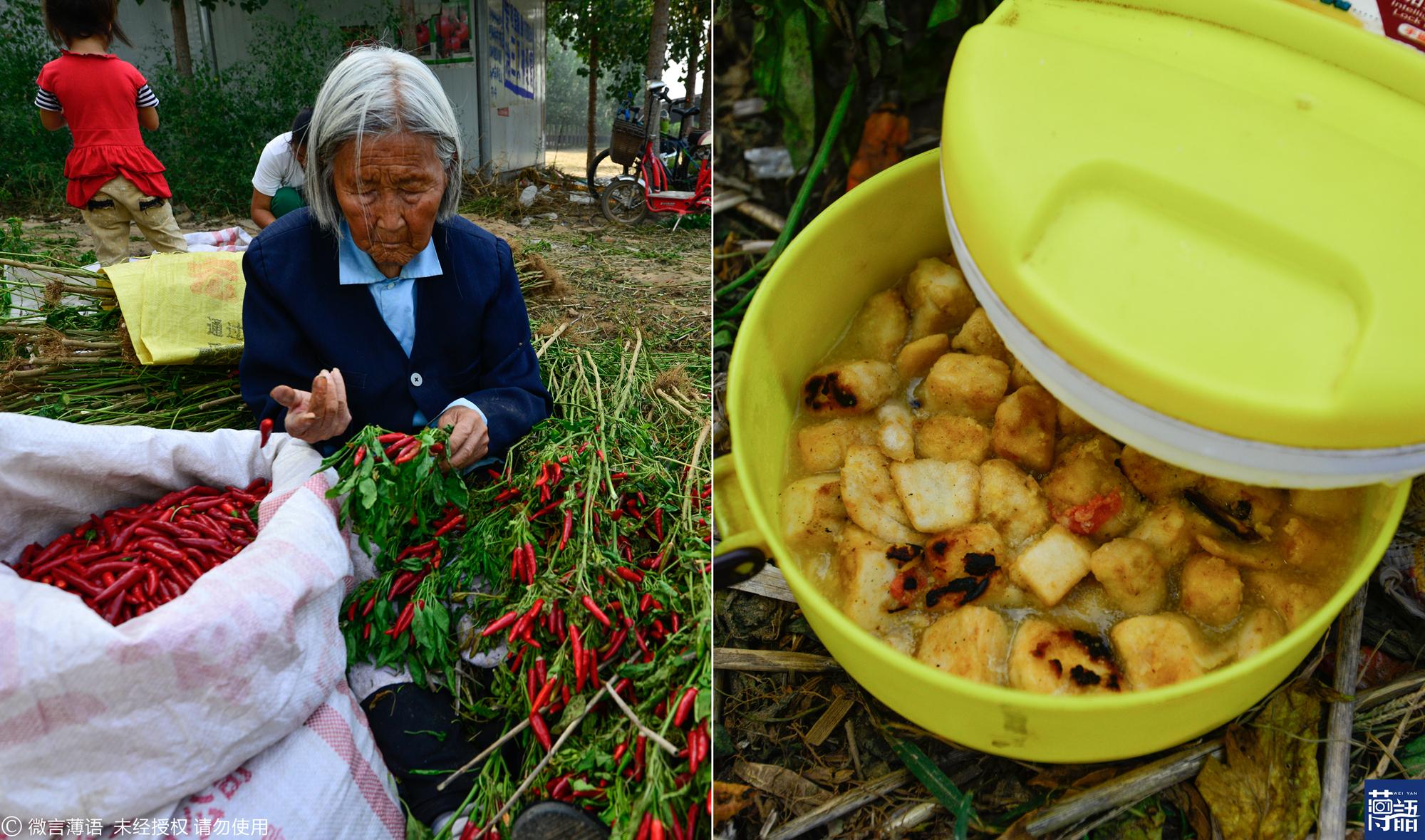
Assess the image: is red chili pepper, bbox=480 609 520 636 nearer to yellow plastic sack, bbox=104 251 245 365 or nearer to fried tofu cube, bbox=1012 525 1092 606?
fried tofu cube, bbox=1012 525 1092 606

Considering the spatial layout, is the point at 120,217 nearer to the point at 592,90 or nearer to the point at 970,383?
the point at 970,383

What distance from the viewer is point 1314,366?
976mm

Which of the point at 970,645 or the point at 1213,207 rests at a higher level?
the point at 1213,207

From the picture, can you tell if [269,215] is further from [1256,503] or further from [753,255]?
[1256,503]

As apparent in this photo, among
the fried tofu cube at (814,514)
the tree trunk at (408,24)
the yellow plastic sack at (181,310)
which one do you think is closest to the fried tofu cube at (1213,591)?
the fried tofu cube at (814,514)

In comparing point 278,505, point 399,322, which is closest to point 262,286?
point 399,322

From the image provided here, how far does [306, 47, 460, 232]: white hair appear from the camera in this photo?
66.5 inches

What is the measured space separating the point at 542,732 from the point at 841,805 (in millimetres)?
590

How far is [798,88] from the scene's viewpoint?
2006mm

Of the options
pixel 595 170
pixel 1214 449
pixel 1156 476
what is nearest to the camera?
pixel 1214 449

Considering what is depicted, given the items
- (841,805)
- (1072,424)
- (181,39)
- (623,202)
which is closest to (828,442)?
(1072,424)

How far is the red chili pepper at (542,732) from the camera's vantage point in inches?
56.2

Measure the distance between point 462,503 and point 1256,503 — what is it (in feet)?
4.81

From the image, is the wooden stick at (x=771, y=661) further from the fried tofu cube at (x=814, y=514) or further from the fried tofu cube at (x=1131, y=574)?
the fried tofu cube at (x=1131, y=574)
